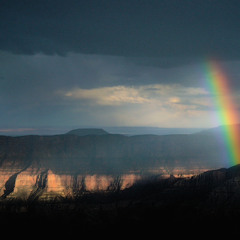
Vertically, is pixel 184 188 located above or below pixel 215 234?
above

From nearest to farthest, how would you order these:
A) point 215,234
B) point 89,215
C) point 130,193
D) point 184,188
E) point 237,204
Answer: point 215,234 → point 237,204 → point 89,215 → point 184,188 → point 130,193

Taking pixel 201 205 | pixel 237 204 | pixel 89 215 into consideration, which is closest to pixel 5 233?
pixel 89 215

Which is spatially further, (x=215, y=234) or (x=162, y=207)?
(x=162, y=207)

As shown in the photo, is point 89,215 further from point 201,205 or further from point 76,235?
point 201,205

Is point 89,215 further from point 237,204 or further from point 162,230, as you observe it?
point 237,204

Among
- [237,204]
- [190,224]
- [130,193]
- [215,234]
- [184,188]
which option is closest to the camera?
[215,234]

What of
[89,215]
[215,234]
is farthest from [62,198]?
[215,234]
